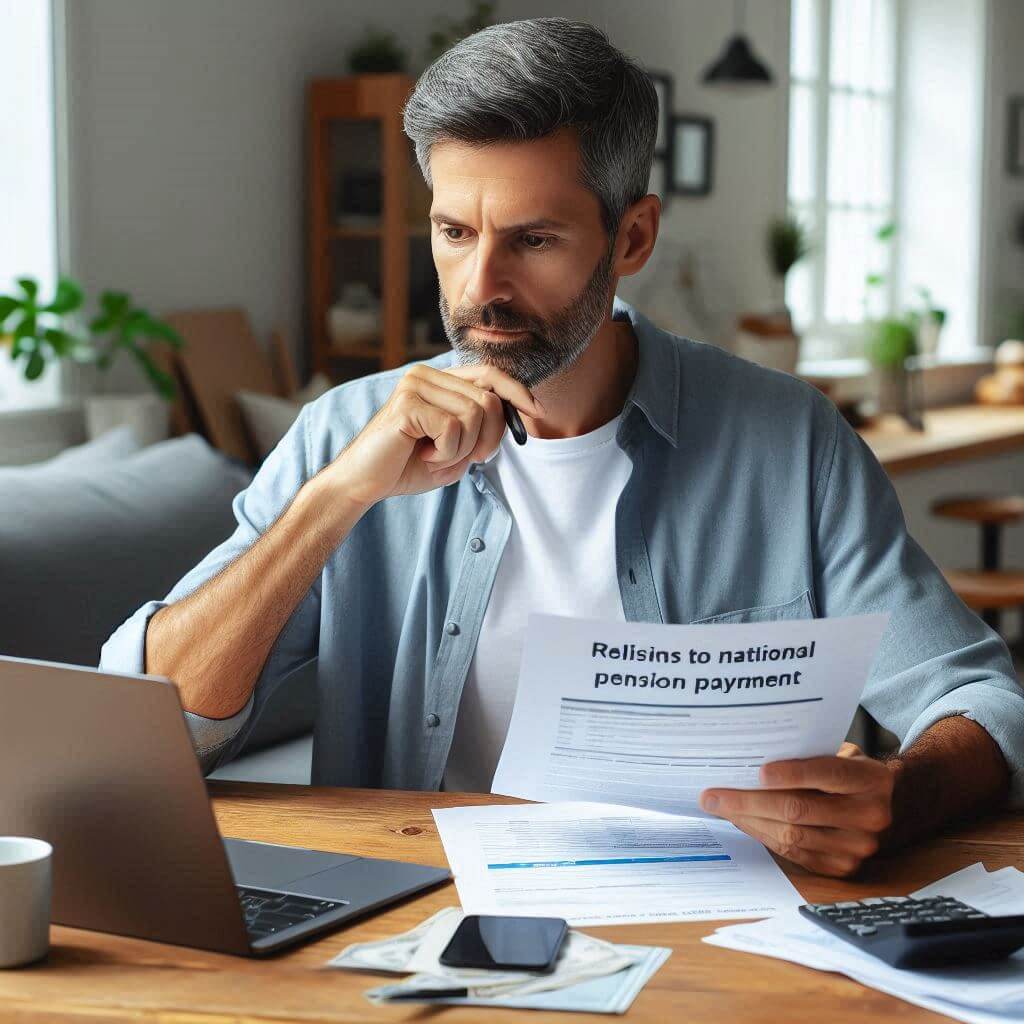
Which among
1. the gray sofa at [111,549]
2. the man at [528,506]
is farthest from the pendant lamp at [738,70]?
the man at [528,506]

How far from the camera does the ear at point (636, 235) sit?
161cm

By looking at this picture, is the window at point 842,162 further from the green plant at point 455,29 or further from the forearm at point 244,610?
the forearm at point 244,610

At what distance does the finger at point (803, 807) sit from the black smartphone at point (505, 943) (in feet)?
0.67

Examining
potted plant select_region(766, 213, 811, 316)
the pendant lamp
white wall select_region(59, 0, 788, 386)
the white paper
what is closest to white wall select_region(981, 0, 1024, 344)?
potted plant select_region(766, 213, 811, 316)

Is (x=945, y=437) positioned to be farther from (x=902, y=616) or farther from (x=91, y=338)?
(x=902, y=616)

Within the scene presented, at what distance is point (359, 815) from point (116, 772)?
344 mm

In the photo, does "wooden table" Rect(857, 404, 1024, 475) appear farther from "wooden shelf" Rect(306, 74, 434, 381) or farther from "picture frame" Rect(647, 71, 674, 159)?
"wooden shelf" Rect(306, 74, 434, 381)

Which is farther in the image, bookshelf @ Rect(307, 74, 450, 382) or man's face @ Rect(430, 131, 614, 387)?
bookshelf @ Rect(307, 74, 450, 382)

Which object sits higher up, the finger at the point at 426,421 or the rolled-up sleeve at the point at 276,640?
the finger at the point at 426,421

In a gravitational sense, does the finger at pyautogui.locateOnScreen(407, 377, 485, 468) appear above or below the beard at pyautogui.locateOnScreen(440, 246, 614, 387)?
below

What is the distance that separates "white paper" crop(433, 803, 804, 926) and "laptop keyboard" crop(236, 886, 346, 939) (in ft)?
0.35

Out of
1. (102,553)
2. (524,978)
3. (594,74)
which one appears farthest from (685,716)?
(102,553)

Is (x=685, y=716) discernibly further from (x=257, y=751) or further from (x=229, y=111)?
(x=229, y=111)

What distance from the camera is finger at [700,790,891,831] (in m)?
1.13
